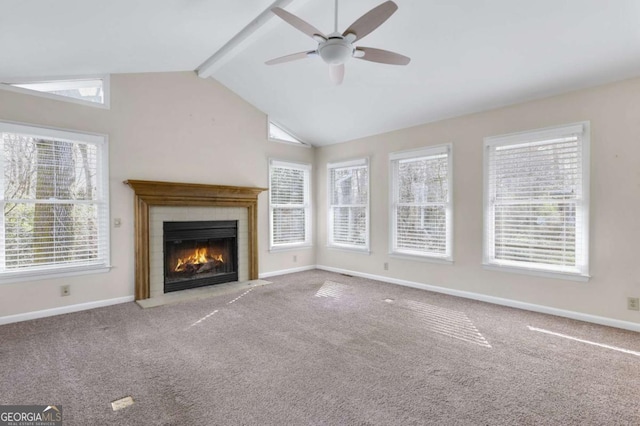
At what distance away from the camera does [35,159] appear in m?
3.72

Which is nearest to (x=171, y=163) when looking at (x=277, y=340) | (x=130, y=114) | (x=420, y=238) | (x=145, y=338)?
(x=130, y=114)

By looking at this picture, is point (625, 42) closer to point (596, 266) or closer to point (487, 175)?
point (487, 175)

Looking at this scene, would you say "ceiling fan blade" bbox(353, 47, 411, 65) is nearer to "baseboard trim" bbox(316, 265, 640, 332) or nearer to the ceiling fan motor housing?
the ceiling fan motor housing

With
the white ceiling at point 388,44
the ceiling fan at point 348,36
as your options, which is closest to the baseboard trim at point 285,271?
the white ceiling at point 388,44

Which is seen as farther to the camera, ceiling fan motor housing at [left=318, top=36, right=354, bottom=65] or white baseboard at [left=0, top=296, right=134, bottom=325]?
white baseboard at [left=0, top=296, right=134, bottom=325]

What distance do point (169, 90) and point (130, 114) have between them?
0.69 m

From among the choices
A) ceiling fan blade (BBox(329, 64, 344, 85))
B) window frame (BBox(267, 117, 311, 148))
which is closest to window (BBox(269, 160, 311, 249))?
window frame (BBox(267, 117, 311, 148))

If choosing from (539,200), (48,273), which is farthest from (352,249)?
(48,273)

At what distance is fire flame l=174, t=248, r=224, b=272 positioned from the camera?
5.04 metres

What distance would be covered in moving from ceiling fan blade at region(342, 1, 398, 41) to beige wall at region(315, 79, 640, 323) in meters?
2.72

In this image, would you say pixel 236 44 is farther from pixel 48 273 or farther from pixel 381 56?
pixel 48 273

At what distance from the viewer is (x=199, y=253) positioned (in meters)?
5.25

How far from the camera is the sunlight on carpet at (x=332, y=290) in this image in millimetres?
4656

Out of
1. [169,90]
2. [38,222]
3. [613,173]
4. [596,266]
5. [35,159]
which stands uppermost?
[169,90]
